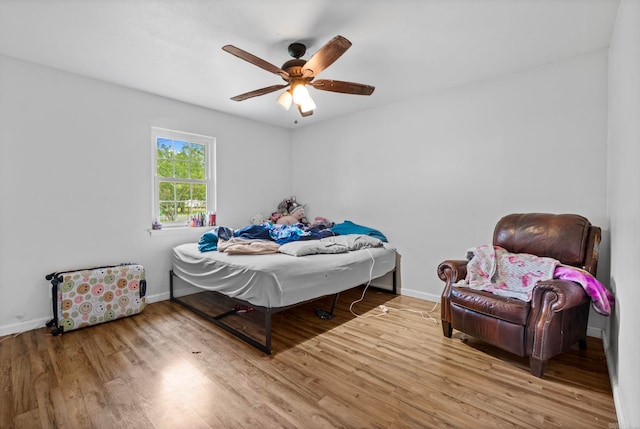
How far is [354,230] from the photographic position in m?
4.01

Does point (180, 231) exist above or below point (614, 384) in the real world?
above

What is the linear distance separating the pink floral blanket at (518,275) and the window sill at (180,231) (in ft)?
10.5

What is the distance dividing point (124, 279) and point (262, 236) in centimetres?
149

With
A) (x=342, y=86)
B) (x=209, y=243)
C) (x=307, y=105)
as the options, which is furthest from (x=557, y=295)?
(x=209, y=243)

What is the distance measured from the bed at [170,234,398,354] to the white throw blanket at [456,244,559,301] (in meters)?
1.09

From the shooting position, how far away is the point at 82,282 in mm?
2789

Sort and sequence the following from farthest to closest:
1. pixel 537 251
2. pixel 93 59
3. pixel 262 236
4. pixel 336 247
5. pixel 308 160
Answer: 1. pixel 308 160
2. pixel 262 236
3. pixel 336 247
4. pixel 93 59
5. pixel 537 251

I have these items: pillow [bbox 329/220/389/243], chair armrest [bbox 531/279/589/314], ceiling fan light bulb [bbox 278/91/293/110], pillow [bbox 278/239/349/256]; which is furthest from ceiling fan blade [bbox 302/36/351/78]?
pillow [bbox 329/220/389/243]

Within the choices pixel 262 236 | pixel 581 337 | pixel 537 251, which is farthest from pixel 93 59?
pixel 581 337

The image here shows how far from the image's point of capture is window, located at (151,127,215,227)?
363 cm

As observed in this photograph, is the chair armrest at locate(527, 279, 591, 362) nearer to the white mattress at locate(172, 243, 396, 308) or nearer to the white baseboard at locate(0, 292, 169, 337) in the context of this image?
the white mattress at locate(172, 243, 396, 308)

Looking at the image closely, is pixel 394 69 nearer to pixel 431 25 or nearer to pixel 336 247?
pixel 431 25

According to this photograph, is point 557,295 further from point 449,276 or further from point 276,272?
point 276,272

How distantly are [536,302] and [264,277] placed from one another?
197 cm
